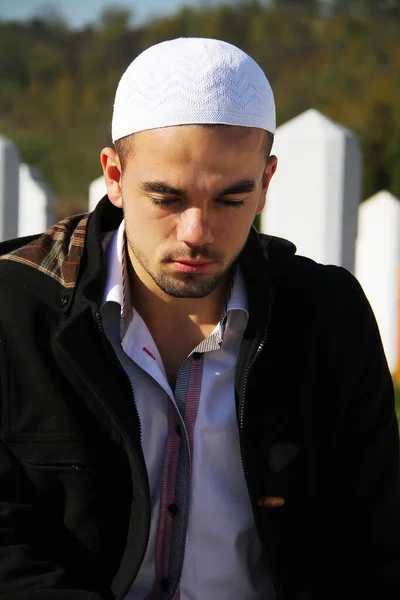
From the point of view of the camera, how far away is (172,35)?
3756 centimetres

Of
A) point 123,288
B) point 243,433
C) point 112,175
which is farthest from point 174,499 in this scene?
point 112,175

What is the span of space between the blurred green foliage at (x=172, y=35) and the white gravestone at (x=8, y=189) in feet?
36.4

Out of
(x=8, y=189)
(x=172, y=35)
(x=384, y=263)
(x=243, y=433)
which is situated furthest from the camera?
(x=172, y=35)

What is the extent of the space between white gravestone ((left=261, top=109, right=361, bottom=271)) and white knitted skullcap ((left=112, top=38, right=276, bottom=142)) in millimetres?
1866

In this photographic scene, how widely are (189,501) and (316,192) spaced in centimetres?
207

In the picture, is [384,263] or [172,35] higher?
[172,35]

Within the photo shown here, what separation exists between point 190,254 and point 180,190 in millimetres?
128

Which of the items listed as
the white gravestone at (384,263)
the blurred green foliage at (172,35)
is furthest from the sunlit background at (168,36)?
the white gravestone at (384,263)

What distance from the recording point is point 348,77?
26.4 metres

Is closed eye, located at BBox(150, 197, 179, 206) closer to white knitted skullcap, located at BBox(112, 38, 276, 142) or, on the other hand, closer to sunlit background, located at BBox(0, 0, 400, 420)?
white knitted skullcap, located at BBox(112, 38, 276, 142)

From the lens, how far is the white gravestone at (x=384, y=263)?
5.62 meters

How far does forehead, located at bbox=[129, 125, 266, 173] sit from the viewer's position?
2.05 meters

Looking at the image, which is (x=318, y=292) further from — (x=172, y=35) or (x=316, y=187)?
(x=172, y=35)

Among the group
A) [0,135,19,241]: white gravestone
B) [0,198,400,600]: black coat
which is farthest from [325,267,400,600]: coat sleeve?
[0,135,19,241]: white gravestone
